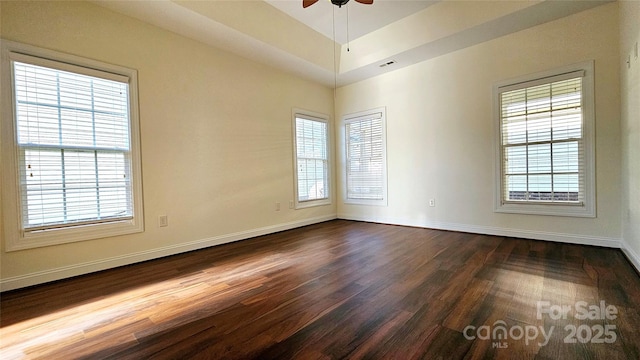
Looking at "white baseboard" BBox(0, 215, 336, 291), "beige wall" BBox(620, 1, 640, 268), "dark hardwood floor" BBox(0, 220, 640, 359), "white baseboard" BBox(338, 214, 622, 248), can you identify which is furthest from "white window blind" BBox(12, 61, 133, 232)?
"beige wall" BBox(620, 1, 640, 268)

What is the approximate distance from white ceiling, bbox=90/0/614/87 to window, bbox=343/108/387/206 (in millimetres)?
967

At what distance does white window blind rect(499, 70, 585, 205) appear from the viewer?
130 inches

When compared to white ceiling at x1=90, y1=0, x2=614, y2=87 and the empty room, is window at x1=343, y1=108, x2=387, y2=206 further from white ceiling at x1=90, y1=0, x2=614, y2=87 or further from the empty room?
white ceiling at x1=90, y1=0, x2=614, y2=87

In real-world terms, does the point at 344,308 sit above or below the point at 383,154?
below

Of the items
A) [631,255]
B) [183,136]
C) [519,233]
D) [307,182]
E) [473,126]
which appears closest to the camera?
[631,255]

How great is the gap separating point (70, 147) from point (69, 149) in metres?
0.02

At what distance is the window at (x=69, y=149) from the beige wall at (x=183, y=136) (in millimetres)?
125

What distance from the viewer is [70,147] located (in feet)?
8.79

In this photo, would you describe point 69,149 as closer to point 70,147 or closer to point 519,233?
point 70,147

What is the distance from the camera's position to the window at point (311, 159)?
16.5 feet

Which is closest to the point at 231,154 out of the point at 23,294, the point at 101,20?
the point at 101,20

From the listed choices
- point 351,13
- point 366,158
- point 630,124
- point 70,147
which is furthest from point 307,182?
point 630,124

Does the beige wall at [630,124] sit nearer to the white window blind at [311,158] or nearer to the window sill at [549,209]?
the window sill at [549,209]

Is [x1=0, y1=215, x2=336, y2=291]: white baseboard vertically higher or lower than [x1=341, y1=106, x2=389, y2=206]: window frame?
lower
